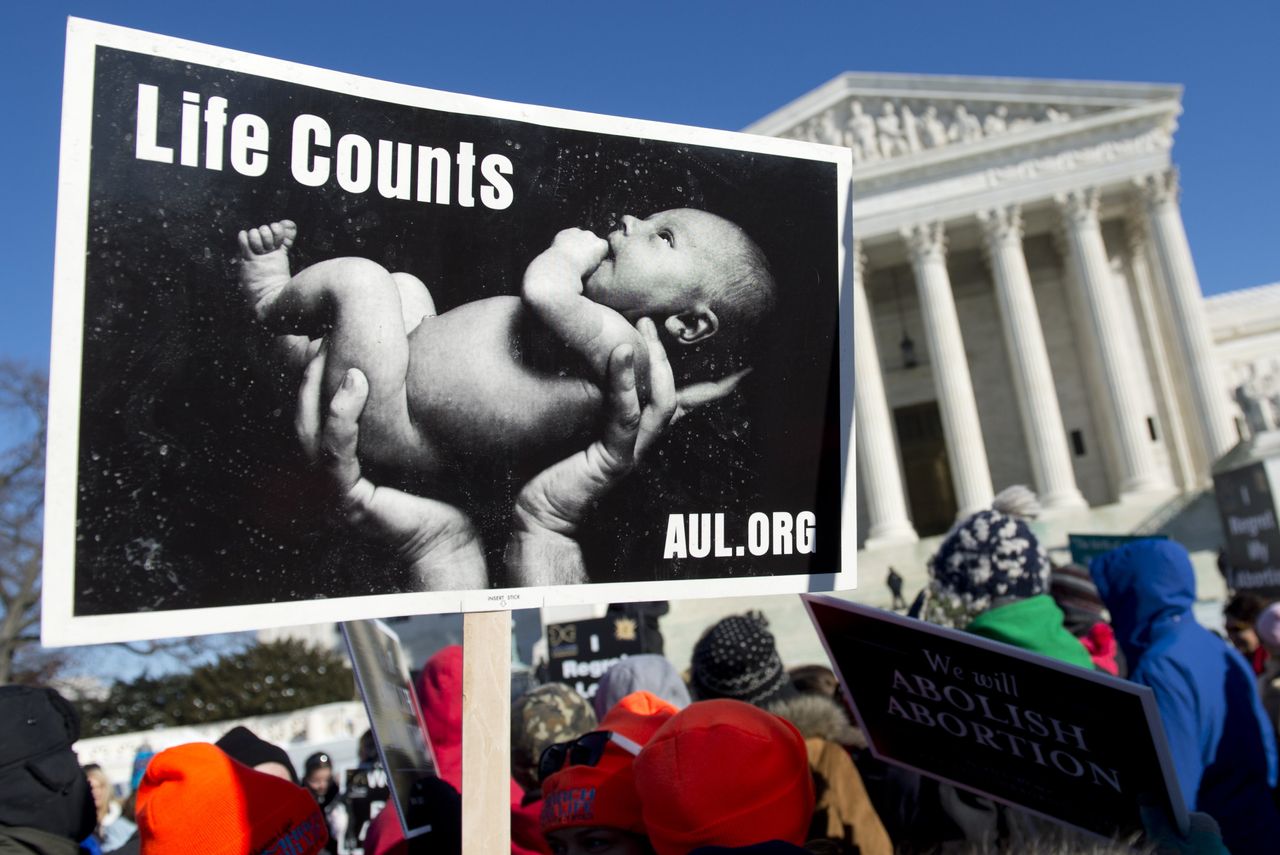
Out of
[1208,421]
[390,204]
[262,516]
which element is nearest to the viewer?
[262,516]

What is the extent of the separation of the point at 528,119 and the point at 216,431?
112cm

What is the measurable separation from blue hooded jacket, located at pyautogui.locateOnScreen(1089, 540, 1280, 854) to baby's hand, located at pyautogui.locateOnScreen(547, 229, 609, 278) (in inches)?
87.7

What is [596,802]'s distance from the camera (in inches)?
106

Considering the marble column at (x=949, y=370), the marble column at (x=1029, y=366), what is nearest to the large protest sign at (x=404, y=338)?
the marble column at (x=949, y=370)

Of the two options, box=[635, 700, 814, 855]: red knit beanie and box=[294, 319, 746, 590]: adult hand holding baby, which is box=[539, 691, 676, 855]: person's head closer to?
box=[635, 700, 814, 855]: red knit beanie

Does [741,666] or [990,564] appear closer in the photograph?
[990,564]

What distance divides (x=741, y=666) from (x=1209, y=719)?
1.59m

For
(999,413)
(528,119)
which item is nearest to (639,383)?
(528,119)

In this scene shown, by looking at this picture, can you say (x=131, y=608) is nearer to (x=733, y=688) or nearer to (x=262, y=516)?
(x=262, y=516)

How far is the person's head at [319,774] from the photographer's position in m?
7.24

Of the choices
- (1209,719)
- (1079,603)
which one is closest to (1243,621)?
(1079,603)

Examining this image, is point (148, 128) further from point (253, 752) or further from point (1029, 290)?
point (1029, 290)

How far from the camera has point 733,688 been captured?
3.90m

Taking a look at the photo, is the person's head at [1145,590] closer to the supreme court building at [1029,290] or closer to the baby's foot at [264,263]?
the baby's foot at [264,263]
